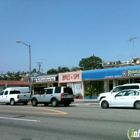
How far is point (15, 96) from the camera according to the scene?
1191 inches

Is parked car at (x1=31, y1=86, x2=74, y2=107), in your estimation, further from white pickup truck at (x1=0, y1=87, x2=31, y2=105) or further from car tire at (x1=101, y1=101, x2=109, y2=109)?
white pickup truck at (x1=0, y1=87, x2=31, y2=105)

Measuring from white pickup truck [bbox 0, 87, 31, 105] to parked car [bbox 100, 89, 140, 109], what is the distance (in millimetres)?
12444

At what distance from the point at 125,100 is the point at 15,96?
14.8 m

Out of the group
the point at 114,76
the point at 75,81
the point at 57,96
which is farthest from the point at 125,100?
the point at 75,81

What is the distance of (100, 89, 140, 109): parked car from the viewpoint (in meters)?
19.4

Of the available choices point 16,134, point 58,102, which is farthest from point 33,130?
point 58,102

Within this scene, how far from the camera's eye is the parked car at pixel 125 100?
63.6ft

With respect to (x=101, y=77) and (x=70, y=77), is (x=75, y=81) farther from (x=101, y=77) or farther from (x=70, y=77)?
(x=101, y=77)

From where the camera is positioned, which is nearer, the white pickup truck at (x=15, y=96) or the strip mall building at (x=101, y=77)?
the white pickup truck at (x=15, y=96)

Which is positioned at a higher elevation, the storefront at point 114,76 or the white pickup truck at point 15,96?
the storefront at point 114,76

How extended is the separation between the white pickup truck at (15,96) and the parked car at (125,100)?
12444 millimetres

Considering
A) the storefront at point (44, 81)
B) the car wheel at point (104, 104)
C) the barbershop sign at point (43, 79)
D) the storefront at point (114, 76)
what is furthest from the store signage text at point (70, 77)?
the car wheel at point (104, 104)

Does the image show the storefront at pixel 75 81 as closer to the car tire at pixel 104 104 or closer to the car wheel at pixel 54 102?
the car wheel at pixel 54 102

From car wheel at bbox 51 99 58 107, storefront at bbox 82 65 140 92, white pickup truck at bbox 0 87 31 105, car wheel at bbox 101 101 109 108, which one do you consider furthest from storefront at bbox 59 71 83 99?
car wheel at bbox 101 101 109 108
